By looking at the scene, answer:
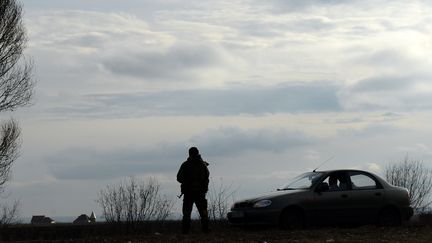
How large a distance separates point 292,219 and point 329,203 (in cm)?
102

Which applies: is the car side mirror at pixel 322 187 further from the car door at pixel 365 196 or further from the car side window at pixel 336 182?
the car door at pixel 365 196

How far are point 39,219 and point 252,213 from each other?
101 feet

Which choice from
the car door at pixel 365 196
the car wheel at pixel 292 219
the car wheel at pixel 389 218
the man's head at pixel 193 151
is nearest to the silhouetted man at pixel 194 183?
the man's head at pixel 193 151

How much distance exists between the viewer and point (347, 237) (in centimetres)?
1465

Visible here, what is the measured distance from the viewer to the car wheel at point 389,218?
17984 millimetres

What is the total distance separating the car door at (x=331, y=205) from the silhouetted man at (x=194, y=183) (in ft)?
8.48

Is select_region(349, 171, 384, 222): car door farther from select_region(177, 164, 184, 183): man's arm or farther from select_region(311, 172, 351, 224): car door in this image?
select_region(177, 164, 184, 183): man's arm

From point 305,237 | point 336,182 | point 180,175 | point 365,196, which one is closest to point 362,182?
point 365,196

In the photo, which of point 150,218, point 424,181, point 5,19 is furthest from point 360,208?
point 5,19

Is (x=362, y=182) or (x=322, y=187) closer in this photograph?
(x=322, y=187)

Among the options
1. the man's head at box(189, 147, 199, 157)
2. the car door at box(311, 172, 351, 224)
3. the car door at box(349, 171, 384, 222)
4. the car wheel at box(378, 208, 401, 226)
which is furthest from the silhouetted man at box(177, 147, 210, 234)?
the car wheel at box(378, 208, 401, 226)

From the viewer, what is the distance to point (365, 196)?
1775 centimetres

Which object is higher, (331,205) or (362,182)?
(362,182)

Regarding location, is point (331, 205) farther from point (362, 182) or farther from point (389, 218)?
point (389, 218)
